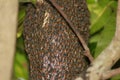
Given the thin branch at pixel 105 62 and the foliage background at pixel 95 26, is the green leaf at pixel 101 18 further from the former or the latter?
the thin branch at pixel 105 62

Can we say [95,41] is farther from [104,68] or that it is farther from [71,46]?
[104,68]

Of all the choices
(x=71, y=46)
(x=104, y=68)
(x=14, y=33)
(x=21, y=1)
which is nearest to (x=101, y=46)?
(x=71, y=46)

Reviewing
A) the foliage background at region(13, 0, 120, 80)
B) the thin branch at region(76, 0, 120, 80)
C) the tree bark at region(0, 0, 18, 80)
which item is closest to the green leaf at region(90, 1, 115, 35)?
the foliage background at region(13, 0, 120, 80)

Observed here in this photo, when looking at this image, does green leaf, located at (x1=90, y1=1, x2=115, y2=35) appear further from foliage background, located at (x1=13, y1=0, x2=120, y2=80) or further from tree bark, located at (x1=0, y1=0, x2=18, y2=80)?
tree bark, located at (x1=0, y1=0, x2=18, y2=80)

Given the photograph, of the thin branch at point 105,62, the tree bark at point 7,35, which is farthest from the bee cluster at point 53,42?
the tree bark at point 7,35

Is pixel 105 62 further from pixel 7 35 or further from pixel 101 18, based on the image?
pixel 101 18

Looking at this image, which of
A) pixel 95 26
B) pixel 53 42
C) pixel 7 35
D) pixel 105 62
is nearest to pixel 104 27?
pixel 95 26
